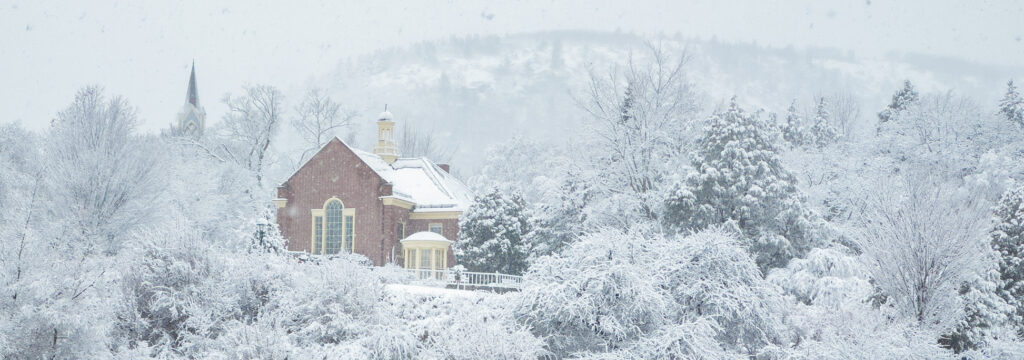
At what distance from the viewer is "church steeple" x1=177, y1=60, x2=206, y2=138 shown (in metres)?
63.7

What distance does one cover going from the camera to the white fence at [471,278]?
26164mm

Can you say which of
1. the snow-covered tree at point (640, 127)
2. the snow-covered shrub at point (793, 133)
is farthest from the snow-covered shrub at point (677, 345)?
the snow-covered shrub at point (793, 133)

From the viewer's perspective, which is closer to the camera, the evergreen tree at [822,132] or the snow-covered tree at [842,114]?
the evergreen tree at [822,132]

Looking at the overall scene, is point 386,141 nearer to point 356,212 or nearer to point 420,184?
point 420,184

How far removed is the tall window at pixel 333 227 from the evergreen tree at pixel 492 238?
6.14m

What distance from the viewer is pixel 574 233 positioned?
1109 inches

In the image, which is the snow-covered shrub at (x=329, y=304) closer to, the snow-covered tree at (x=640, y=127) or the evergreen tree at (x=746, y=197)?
the evergreen tree at (x=746, y=197)

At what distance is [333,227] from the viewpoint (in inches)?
1384

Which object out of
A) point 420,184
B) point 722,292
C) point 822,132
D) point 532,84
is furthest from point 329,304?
point 532,84

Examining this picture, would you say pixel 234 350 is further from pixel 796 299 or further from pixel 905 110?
pixel 905 110

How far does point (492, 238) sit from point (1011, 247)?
15.8 m

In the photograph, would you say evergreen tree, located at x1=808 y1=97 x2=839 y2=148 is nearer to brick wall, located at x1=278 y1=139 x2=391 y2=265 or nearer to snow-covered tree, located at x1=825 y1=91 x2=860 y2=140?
snow-covered tree, located at x1=825 y1=91 x2=860 y2=140

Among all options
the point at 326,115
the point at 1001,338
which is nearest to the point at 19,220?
the point at 1001,338

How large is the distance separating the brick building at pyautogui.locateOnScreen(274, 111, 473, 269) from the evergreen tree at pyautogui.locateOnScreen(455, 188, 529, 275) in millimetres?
3143
